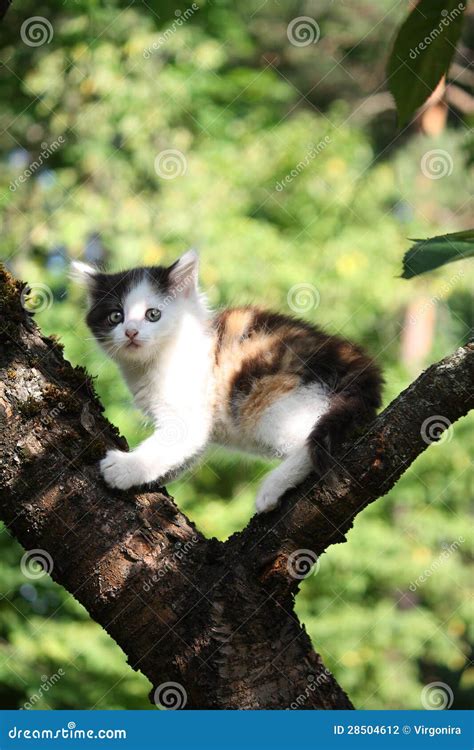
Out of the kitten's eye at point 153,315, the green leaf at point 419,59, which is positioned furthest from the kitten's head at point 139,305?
the green leaf at point 419,59

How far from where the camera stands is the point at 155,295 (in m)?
3.20

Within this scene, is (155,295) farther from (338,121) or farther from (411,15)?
(338,121)

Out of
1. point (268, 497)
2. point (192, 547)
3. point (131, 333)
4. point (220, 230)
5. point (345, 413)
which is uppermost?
point (220, 230)

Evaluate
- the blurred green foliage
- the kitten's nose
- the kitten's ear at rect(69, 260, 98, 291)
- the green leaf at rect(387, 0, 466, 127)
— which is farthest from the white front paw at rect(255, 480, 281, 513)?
the blurred green foliage

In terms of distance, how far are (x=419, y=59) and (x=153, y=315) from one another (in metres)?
1.71

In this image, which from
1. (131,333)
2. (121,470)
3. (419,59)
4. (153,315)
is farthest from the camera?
(153,315)

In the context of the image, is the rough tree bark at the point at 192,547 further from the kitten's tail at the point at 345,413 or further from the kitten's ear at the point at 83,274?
the kitten's ear at the point at 83,274

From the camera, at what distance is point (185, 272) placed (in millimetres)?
3277

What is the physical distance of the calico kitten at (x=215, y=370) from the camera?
272 centimetres

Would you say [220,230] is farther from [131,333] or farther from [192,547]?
[192,547]

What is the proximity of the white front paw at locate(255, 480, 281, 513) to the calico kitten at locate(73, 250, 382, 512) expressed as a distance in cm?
8

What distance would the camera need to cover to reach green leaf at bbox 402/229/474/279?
5.50 ft

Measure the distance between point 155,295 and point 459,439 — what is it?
12.5 feet

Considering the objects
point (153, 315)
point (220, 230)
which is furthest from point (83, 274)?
point (220, 230)
